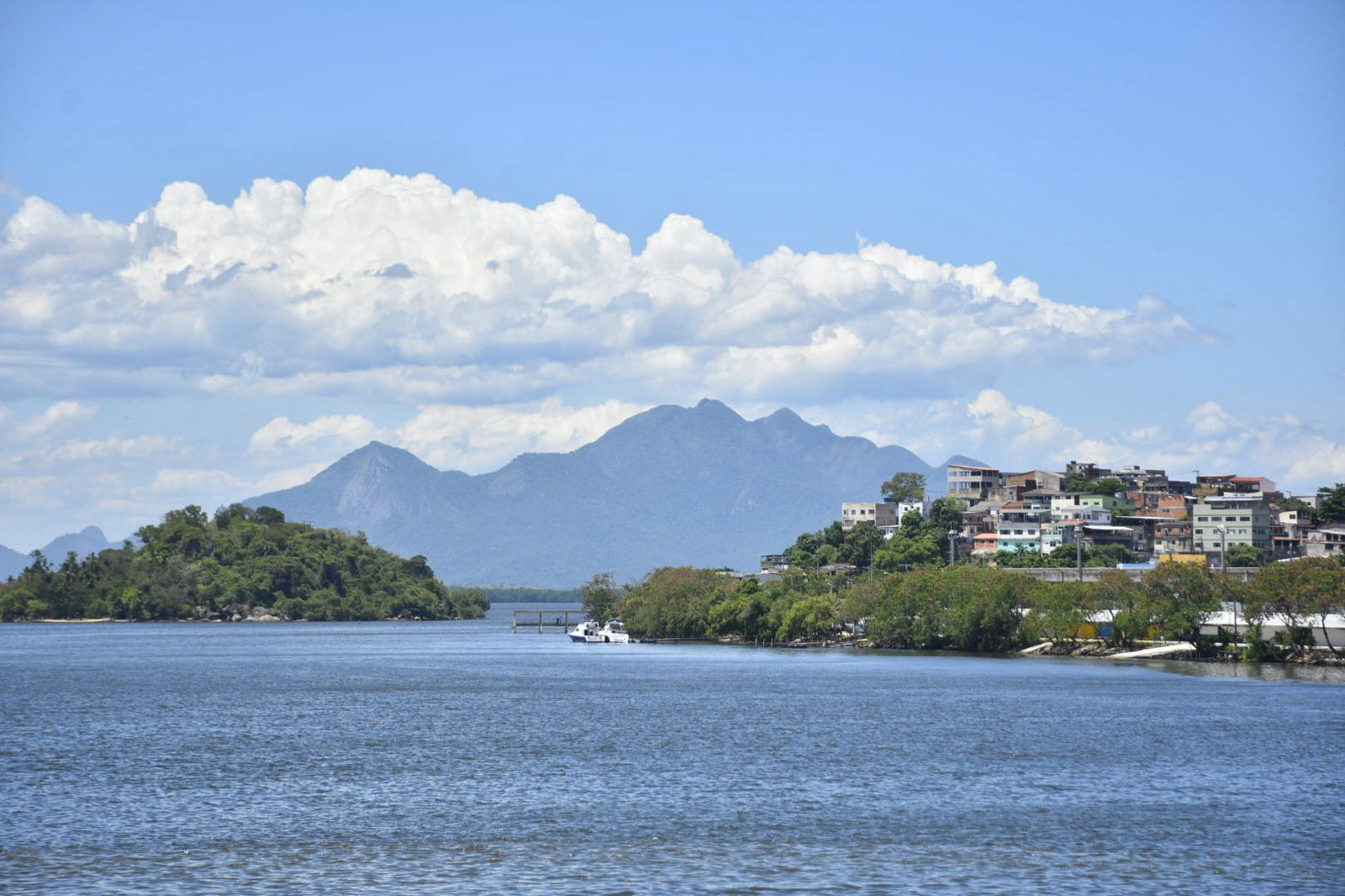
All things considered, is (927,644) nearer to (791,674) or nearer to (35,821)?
(791,674)

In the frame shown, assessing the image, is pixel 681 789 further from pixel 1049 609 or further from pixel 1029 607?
pixel 1029 607

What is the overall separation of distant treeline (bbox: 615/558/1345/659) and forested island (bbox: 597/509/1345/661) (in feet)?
0.41

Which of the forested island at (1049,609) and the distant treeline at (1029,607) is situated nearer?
the distant treeline at (1029,607)

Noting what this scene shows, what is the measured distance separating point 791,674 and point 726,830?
7979cm

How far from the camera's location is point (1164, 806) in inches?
2066

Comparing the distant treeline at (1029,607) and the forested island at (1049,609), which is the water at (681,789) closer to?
the distant treeline at (1029,607)

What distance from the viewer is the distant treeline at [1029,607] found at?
12544 centimetres

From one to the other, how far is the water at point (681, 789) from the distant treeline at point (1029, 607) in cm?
1870

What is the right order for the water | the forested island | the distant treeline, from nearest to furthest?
the water
the distant treeline
the forested island

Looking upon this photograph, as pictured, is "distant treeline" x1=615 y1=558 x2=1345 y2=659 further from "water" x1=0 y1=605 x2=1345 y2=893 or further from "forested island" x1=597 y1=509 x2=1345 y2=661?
"water" x1=0 y1=605 x2=1345 y2=893

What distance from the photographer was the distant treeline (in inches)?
4938

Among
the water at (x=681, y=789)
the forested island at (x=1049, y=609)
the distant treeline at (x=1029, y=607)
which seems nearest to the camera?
the water at (x=681, y=789)

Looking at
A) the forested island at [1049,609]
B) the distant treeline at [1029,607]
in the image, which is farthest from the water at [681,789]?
the forested island at [1049,609]

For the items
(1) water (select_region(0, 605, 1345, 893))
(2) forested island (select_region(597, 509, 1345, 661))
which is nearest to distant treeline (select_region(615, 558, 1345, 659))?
(2) forested island (select_region(597, 509, 1345, 661))
